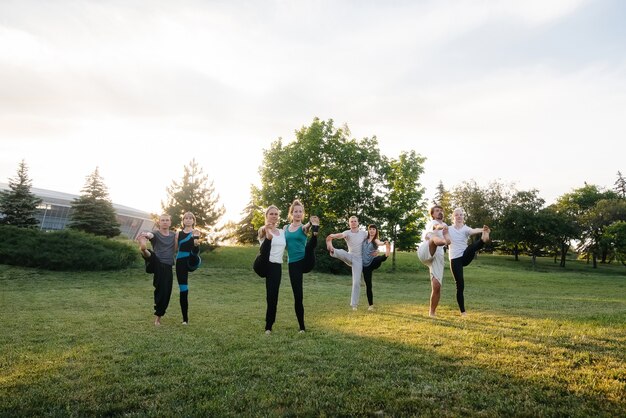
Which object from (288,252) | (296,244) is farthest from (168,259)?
(296,244)

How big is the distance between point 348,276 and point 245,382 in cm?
2814

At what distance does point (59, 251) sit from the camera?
2588 centimetres

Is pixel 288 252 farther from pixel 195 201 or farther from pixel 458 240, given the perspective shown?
pixel 195 201

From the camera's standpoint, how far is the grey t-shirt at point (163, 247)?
1006 centimetres

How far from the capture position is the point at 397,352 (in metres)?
6.09

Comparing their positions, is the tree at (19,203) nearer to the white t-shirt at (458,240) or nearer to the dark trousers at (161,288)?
the dark trousers at (161,288)

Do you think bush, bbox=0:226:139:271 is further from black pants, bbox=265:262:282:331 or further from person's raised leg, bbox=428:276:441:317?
person's raised leg, bbox=428:276:441:317

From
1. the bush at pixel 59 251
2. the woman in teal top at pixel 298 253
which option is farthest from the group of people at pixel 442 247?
the bush at pixel 59 251

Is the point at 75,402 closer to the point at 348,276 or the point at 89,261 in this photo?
the point at 89,261

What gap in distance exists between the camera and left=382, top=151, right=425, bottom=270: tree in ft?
122

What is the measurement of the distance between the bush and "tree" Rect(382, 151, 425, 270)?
75.9 ft

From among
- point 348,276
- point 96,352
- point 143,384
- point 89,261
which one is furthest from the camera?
point 348,276

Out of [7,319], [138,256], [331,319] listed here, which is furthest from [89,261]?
[331,319]

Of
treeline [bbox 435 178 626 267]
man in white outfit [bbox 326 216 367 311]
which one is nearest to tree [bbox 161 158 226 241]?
man in white outfit [bbox 326 216 367 311]
